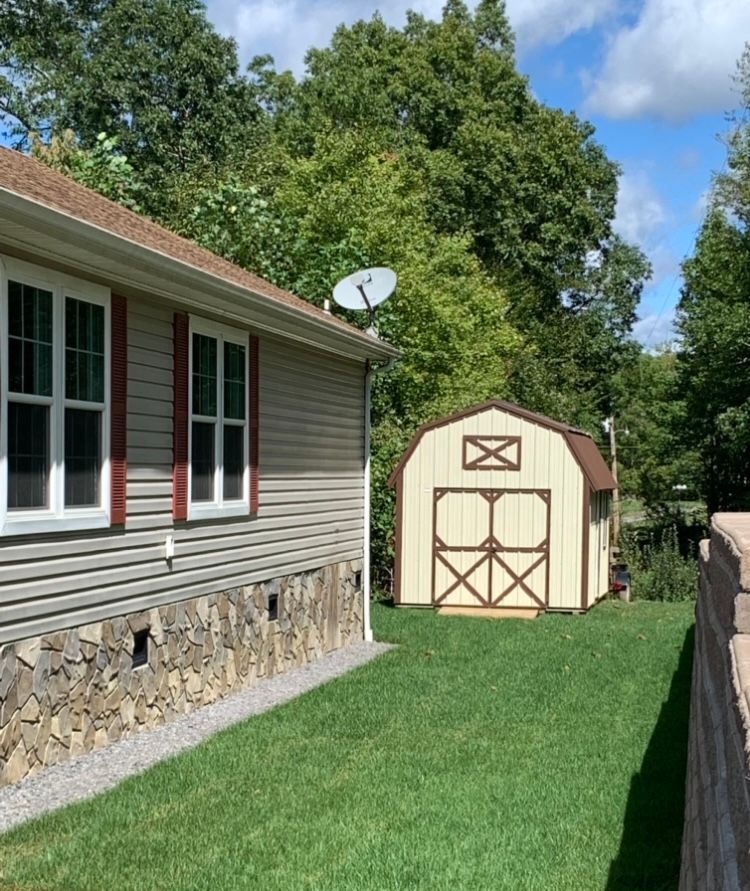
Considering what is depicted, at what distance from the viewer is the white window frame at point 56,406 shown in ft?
19.0

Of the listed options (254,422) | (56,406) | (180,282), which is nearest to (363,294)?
(254,422)

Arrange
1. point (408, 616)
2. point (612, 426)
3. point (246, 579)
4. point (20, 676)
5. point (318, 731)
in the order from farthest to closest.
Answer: point (612, 426)
point (408, 616)
point (246, 579)
point (318, 731)
point (20, 676)

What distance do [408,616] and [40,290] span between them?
9.01m

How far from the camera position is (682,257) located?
29891mm

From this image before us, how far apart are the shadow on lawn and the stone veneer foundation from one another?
347cm

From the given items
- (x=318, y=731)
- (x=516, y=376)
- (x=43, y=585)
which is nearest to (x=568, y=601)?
(x=318, y=731)

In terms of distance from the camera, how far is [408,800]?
18.3 feet

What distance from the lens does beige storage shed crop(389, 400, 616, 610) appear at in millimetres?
14789

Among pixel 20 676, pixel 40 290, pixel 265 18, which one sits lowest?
pixel 20 676

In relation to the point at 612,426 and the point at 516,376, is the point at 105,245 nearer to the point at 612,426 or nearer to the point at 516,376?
the point at 516,376

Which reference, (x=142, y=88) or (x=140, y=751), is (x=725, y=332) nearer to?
(x=142, y=88)

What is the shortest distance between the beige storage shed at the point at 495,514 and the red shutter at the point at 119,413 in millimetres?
8355

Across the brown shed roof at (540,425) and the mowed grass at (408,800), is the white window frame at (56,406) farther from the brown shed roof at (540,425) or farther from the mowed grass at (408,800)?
the brown shed roof at (540,425)

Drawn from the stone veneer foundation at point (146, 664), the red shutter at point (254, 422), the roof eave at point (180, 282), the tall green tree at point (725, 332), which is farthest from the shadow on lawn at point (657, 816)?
the tall green tree at point (725, 332)
